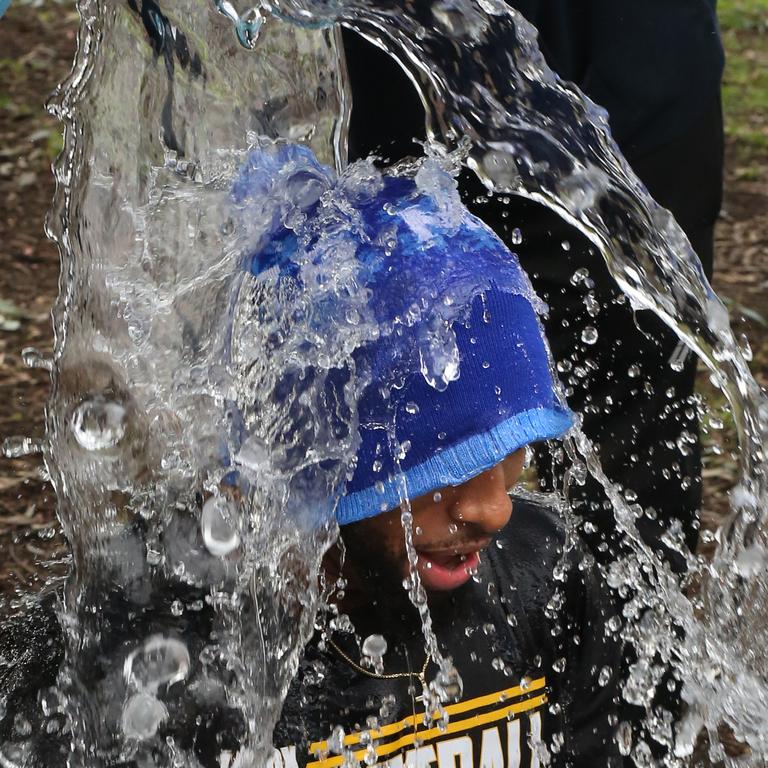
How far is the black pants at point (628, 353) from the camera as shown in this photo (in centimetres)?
263

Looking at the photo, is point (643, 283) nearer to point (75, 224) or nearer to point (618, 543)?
point (618, 543)

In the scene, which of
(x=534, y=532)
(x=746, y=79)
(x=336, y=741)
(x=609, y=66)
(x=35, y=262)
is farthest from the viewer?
(x=746, y=79)

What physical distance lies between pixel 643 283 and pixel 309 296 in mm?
642

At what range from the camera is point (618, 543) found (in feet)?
8.80

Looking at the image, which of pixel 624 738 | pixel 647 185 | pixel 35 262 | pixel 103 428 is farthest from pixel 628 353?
pixel 35 262

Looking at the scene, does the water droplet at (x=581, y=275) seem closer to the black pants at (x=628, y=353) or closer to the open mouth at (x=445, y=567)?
the black pants at (x=628, y=353)

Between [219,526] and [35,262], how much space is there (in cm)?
361

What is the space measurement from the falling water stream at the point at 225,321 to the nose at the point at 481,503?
6.7 inches

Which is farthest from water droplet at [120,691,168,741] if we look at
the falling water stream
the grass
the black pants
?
the grass

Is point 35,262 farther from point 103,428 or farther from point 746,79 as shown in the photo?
point 746,79

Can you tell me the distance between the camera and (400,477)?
186 centimetres

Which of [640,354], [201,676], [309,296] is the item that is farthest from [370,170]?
[640,354]

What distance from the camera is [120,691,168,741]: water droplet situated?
187 cm

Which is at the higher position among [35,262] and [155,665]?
[155,665]
